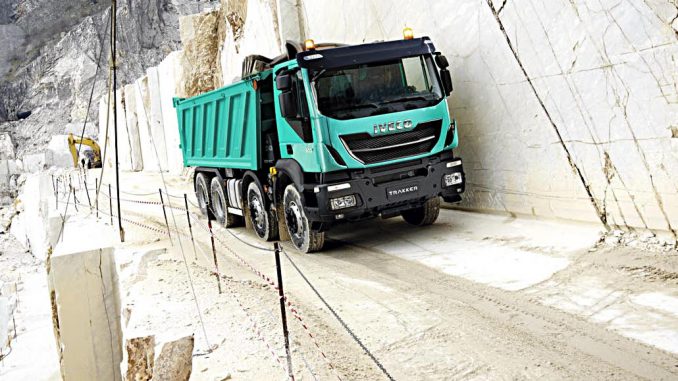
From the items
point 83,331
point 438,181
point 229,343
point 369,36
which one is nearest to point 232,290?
point 229,343

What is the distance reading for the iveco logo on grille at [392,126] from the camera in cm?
733

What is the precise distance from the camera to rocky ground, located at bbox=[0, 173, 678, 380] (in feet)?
13.5

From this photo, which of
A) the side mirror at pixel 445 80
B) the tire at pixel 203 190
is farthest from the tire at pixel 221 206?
the side mirror at pixel 445 80

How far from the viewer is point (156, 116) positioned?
2745cm

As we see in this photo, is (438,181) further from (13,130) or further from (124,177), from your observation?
(13,130)

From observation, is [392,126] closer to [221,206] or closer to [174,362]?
[174,362]

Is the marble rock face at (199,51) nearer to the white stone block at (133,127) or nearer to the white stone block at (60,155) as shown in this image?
the white stone block at (133,127)

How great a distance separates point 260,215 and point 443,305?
4561 millimetres

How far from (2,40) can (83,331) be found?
65397mm

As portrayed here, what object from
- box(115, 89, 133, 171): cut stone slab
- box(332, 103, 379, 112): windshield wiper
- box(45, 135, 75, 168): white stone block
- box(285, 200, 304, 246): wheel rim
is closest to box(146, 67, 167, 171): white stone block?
box(115, 89, 133, 171): cut stone slab

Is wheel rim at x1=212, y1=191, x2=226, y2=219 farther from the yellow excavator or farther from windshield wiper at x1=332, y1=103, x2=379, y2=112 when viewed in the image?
the yellow excavator

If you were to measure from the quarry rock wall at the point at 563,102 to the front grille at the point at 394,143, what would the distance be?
1.52 metres

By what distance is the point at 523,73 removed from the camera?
813 cm

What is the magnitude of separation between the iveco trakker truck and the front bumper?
0.01 metres
